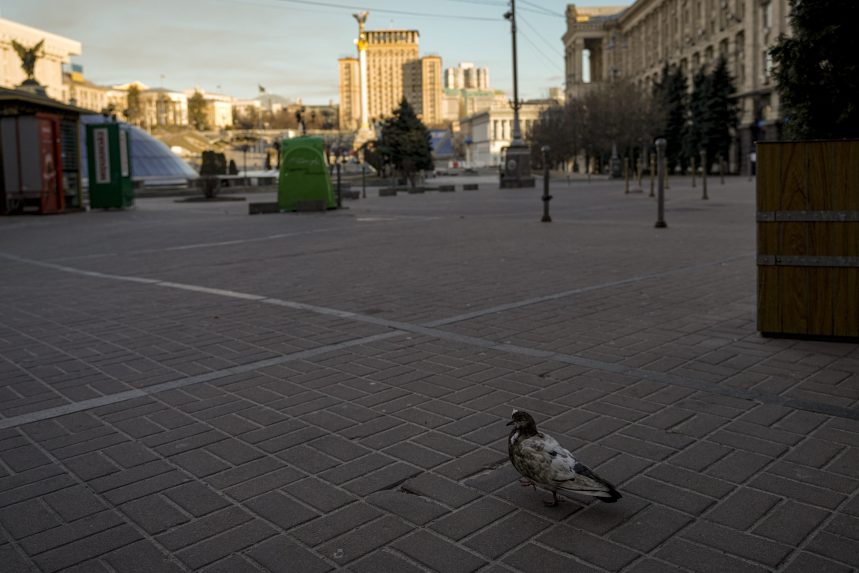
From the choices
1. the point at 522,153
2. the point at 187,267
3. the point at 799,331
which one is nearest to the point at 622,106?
the point at 522,153

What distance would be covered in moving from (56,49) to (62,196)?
11833cm

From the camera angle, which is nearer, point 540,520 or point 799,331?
point 540,520

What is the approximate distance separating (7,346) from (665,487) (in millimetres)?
5351

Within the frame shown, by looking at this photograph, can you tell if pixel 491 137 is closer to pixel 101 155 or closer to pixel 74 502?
pixel 101 155

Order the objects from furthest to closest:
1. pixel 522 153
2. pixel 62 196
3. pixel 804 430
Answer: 1. pixel 522 153
2. pixel 62 196
3. pixel 804 430

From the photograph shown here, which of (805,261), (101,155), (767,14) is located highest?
(767,14)

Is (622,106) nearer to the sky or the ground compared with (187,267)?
nearer to the sky

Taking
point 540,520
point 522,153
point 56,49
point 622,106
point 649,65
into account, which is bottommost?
point 540,520

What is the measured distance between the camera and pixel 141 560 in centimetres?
291

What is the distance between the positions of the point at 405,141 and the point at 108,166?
2558 centimetres

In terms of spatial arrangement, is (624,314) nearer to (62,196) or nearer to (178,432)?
(178,432)

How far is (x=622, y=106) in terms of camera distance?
61375 millimetres

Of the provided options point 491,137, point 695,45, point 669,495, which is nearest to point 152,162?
point 695,45

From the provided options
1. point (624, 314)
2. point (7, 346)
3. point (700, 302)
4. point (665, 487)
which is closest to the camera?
point (665, 487)
